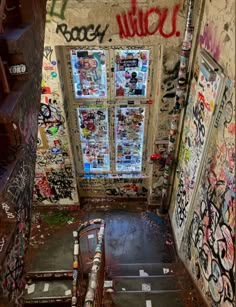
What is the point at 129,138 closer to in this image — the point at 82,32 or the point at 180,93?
the point at 180,93

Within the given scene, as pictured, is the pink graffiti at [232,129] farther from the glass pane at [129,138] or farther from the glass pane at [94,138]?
the glass pane at [94,138]

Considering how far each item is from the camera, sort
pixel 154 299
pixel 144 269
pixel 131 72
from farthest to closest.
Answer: pixel 144 269 < pixel 131 72 < pixel 154 299

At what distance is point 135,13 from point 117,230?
3.89m

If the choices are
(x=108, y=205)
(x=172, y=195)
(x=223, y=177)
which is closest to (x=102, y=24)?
(x=223, y=177)

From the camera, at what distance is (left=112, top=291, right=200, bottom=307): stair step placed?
427cm

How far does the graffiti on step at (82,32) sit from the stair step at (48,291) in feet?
11.8

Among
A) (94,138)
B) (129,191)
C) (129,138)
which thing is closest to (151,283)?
(129,191)

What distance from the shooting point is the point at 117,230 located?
593cm

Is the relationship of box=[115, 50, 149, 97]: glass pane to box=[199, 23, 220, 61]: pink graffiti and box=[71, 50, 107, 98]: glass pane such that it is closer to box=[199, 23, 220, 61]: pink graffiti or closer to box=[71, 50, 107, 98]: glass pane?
box=[71, 50, 107, 98]: glass pane

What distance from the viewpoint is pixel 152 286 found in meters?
4.63

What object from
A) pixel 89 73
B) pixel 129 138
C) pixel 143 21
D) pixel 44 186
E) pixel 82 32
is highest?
pixel 143 21

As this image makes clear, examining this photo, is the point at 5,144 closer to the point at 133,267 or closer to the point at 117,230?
the point at 133,267

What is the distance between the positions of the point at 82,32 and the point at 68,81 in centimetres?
95

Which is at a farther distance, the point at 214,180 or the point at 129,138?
the point at 129,138
